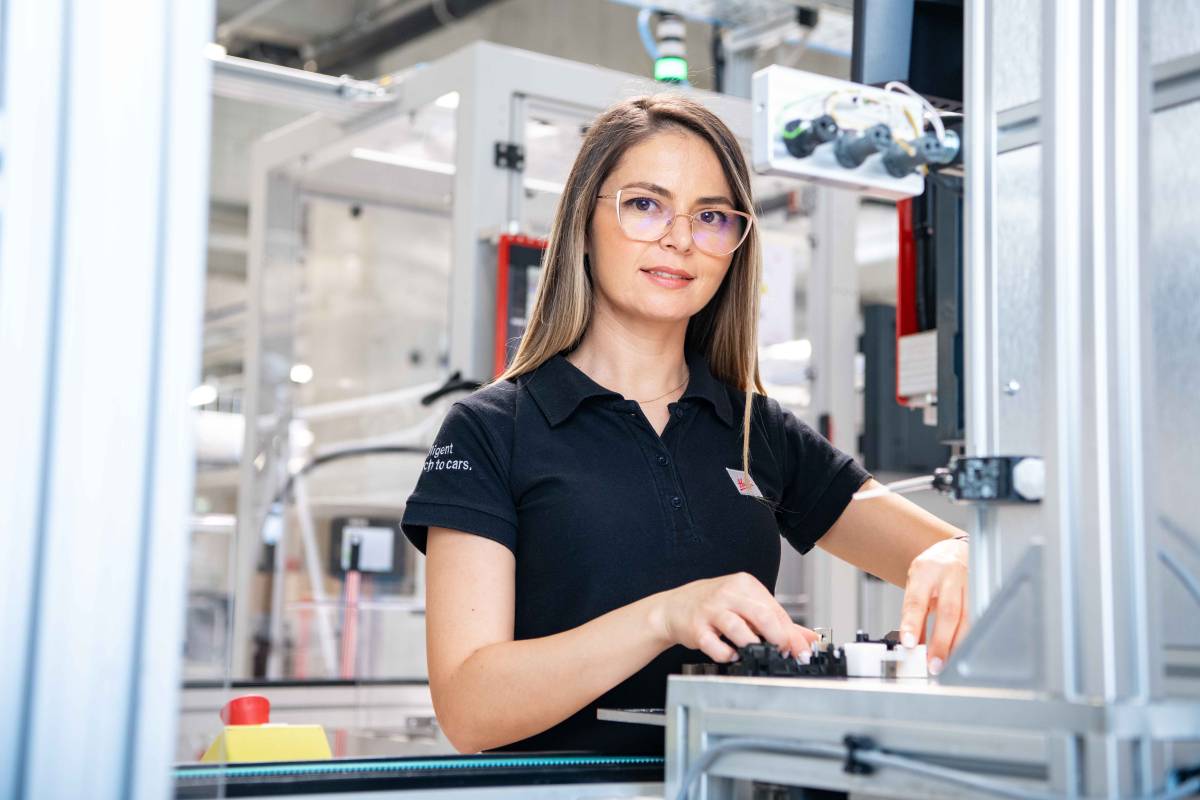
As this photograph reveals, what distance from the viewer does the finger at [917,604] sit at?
1163mm

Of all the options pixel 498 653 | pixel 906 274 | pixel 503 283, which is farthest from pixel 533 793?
pixel 503 283

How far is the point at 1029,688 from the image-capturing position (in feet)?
2.43

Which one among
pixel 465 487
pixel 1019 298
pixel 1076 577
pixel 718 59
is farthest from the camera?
pixel 718 59

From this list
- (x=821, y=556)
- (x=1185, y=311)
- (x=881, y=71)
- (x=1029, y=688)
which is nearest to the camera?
(x=1029, y=688)

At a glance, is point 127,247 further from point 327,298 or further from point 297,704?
point 327,298

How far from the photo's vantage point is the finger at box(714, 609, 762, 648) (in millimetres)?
984

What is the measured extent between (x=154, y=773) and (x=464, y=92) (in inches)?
94.7

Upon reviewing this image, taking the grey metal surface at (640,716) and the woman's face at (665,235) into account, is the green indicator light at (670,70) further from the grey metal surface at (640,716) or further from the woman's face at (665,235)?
the grey metal surface at (640,716)

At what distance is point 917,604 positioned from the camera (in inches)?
46.6

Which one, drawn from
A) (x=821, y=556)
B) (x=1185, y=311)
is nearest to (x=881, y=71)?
(x=1185, y=311)

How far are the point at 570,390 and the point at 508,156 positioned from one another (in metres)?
1.50

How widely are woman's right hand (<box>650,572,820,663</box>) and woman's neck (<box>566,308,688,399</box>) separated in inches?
18.4

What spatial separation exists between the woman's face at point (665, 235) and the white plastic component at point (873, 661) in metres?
0.56

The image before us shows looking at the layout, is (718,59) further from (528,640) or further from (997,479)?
(997,479)
